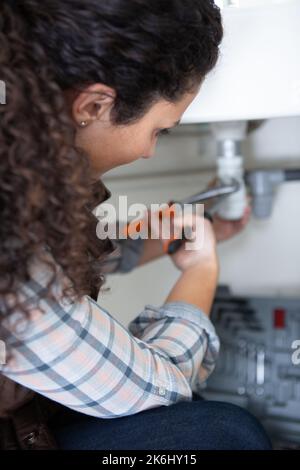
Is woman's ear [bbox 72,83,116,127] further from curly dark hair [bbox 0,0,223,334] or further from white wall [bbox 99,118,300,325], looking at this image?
white wall [bbox 99,118,300,325]

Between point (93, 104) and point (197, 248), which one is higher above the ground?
point (93, 104)

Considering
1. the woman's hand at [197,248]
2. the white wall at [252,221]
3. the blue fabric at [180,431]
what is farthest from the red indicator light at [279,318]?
the blue fabric at [180,431]

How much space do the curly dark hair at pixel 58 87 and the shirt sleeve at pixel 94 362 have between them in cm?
3

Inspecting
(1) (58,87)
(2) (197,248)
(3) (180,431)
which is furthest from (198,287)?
(1) (58,87)

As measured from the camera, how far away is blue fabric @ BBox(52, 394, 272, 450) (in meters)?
0.57

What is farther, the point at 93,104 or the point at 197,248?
the point at 197,248

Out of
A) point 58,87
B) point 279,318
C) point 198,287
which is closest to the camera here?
point 58,87

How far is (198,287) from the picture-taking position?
0.73 meters

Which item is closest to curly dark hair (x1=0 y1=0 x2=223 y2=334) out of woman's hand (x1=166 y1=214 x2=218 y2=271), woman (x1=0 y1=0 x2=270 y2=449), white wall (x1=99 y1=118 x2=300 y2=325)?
woman (x1=0 y1=0 x2=270 y2=449)

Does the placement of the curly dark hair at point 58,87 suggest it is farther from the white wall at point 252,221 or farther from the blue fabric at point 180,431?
the white wall at point 252,221

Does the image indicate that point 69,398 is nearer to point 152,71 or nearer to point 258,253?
point 152,71

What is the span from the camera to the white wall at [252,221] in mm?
1113

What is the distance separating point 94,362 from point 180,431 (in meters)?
0.14

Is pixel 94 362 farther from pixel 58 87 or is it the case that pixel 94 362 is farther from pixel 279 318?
pixel 279 318
